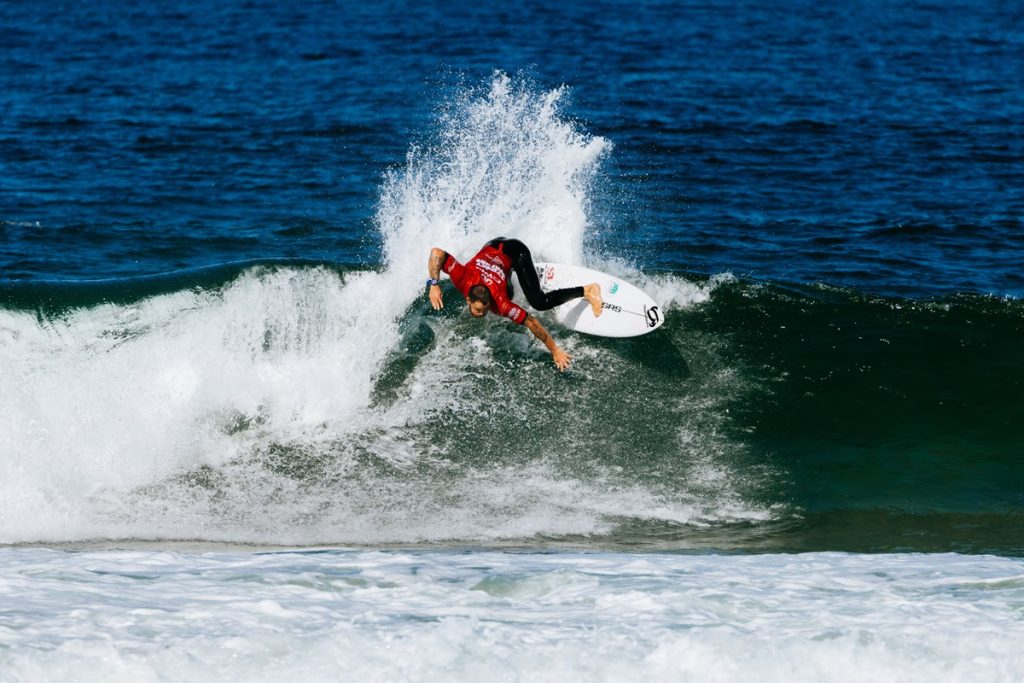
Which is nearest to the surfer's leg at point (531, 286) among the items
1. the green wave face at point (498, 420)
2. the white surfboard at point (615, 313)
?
the white surfboard at point (615, 313)

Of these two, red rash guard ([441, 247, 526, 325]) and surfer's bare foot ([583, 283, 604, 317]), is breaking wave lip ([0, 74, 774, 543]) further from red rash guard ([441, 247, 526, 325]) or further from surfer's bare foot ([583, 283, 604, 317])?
red rash guard ([441, 247, 526, 325])

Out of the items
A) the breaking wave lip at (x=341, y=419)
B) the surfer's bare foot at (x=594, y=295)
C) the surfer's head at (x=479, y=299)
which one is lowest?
the breaking wave lip at (x=341, y=419)

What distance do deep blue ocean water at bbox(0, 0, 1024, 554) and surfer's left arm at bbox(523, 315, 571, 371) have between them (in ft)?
1.60

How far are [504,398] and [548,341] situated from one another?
833 millimetres

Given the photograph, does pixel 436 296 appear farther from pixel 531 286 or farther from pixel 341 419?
pixel 341 419

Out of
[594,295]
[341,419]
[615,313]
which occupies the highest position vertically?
[594,295]

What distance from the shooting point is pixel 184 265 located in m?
15.7

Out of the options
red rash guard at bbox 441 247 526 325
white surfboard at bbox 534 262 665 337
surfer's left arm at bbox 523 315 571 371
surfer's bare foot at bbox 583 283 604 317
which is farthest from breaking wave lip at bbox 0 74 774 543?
red rash guard at bbox 441 247 526 325

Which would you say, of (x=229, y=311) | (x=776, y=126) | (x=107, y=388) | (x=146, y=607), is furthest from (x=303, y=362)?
(x=776, y=126)

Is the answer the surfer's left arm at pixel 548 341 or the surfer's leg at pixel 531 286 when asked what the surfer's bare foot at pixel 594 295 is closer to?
the surfer's leg at pixel 531 286

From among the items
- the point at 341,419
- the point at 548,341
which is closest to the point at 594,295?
the point at 548,341

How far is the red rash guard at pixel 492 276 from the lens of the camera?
1134 cm

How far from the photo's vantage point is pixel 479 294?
1106cm

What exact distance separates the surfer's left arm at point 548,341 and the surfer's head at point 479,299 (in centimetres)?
56
